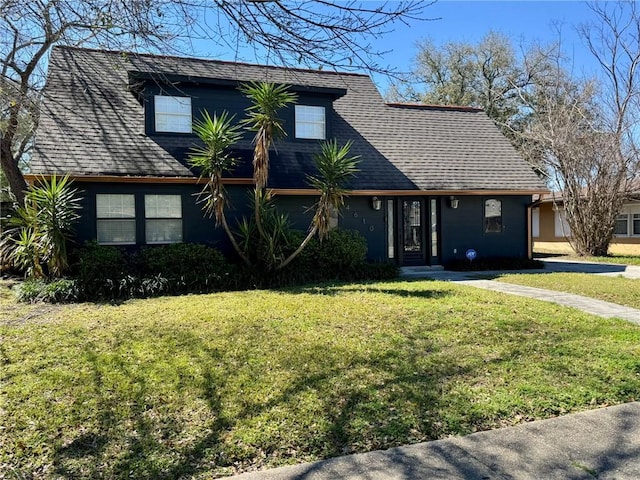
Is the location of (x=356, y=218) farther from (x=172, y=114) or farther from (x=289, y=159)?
(x=172, y=114)

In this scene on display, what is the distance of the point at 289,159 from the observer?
13.0 metres

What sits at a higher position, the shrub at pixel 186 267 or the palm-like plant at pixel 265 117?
the palm-like plant at pixel 265 117

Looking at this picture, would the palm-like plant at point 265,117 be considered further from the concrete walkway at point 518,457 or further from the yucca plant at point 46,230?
the concrete walkway at point 518,457

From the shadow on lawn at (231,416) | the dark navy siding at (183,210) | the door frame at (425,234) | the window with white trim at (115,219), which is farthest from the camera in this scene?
the door frame at (425,234)

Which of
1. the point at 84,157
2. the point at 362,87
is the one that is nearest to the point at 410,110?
the point at 362,87

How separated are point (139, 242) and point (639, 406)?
1005 centimetres

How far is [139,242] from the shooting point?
37.0 feet

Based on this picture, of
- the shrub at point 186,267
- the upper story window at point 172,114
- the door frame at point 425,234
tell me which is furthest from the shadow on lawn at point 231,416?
the door frame at point 425,234

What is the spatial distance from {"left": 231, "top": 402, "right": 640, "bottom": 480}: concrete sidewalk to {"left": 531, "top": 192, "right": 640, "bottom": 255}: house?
1640 centimetres

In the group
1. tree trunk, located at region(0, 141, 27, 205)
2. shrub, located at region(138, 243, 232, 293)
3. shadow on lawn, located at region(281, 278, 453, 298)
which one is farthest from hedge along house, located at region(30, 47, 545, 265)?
shadow on lawn, located at region(281, 278, 453, 298)

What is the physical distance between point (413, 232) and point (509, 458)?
11.0 meters

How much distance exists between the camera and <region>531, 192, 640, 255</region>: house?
20.8m

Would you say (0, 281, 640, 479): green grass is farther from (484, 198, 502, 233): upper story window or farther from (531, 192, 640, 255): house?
(531, 192, 640, 255): house

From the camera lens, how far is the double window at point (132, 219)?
36.2ft
